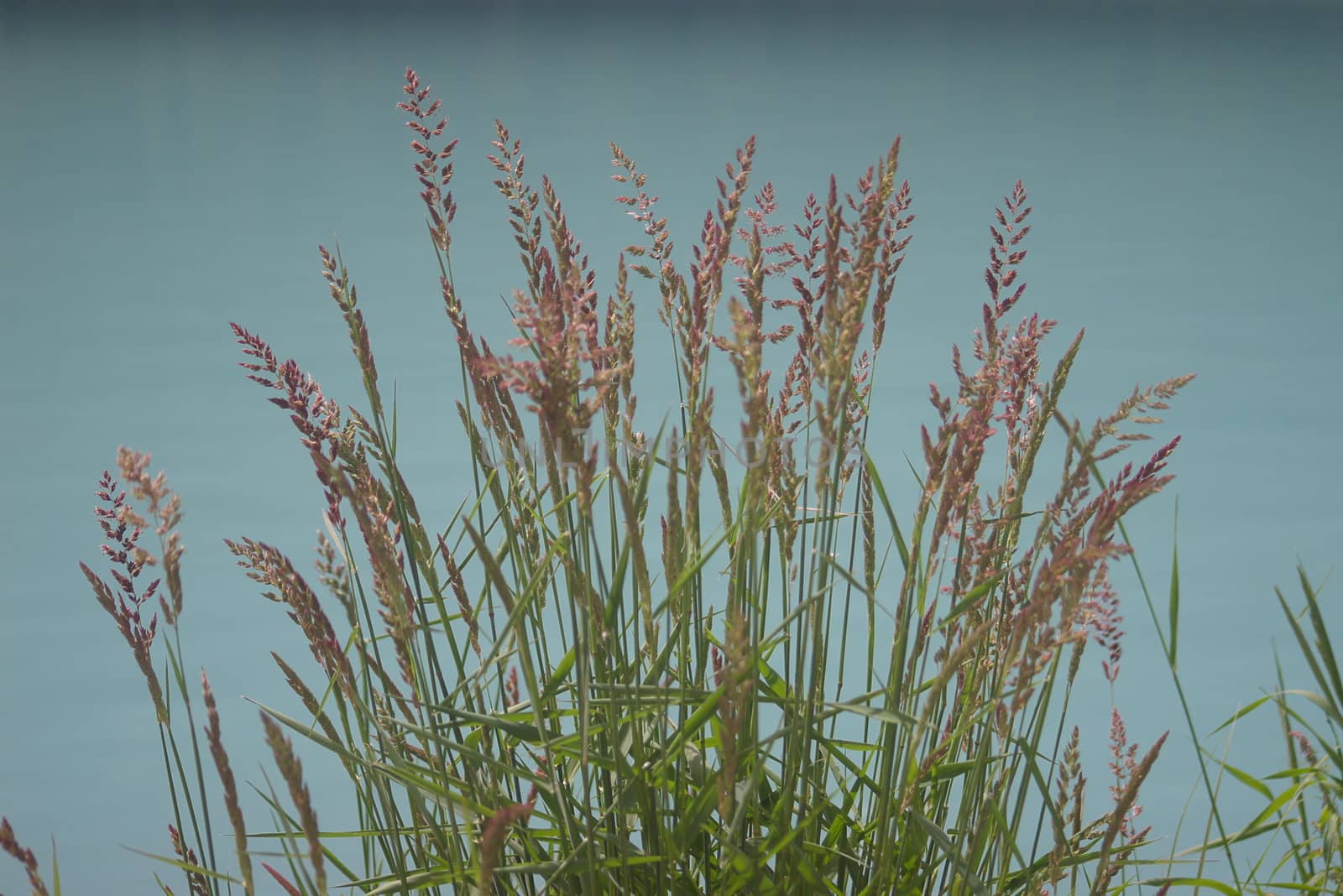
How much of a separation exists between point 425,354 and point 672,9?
1.91 meters

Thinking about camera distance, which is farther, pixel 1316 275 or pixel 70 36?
pixel 70 36

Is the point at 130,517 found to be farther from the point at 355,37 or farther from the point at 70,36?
the point at 70,36

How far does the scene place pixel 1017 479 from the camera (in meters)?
0.66

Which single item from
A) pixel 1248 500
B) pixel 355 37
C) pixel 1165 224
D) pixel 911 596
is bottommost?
pixel 911 596

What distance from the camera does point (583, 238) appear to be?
3.48 m

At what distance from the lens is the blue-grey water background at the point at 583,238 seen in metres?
2.82

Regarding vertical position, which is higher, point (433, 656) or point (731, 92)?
point (731, 92)

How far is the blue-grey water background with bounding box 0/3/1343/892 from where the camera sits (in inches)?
111

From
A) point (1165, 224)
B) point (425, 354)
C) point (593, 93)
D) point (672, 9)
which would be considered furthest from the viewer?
point (672, 9)

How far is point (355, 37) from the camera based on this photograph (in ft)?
13.7

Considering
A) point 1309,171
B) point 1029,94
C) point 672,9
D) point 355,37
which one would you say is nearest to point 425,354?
point 355,37

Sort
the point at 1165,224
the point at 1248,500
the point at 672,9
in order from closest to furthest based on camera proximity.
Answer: the point at 1248,500 < the point at 1165,224 < the point at 672,9

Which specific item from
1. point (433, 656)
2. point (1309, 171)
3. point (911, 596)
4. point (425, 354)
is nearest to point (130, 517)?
point (433, 656)

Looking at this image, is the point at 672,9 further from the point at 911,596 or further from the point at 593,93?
the point at 911,596
